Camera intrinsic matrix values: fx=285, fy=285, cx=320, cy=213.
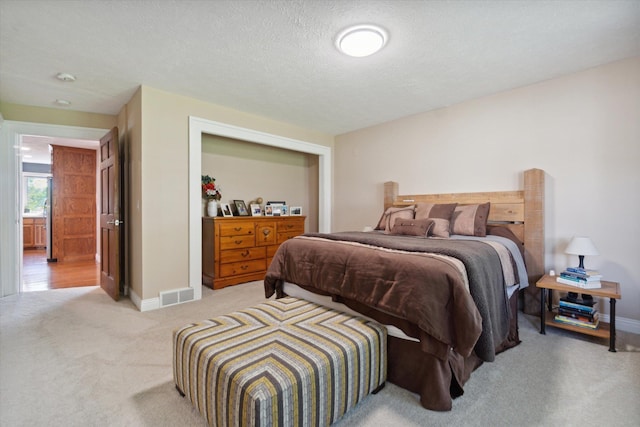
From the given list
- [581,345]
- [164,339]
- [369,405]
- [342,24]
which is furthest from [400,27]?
[164,339]

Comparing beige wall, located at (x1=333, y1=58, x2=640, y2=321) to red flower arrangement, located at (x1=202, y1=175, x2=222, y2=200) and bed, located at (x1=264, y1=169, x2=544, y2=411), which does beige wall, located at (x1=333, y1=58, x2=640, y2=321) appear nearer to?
bed, located at (x1=264, y1=169, x2=544, y2=411)

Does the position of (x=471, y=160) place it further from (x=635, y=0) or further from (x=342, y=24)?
(x=342, y=24)

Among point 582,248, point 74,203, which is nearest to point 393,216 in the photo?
point 582,248

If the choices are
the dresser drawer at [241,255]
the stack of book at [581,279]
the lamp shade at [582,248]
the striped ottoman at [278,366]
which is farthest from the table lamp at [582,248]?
the dresser drawer at [241,255]

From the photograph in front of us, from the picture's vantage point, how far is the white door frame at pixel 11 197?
3461 millimetres

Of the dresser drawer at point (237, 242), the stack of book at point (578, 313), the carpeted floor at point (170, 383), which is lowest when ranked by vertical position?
the carpeted floor at point (170, 383)

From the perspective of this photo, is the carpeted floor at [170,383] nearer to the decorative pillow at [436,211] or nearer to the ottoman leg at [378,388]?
the ottoman leg at [378,388]

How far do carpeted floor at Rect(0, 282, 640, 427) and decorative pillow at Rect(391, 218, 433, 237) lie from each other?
46.7 inches

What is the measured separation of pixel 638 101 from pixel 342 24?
261 cm

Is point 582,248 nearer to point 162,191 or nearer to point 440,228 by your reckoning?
point 440,228

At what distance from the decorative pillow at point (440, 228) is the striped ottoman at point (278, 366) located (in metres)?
1.49

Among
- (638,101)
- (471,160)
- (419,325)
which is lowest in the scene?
(419,325)

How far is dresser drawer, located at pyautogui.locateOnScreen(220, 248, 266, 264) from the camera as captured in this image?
3.80 m

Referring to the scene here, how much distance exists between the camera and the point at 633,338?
2287 millimetres
